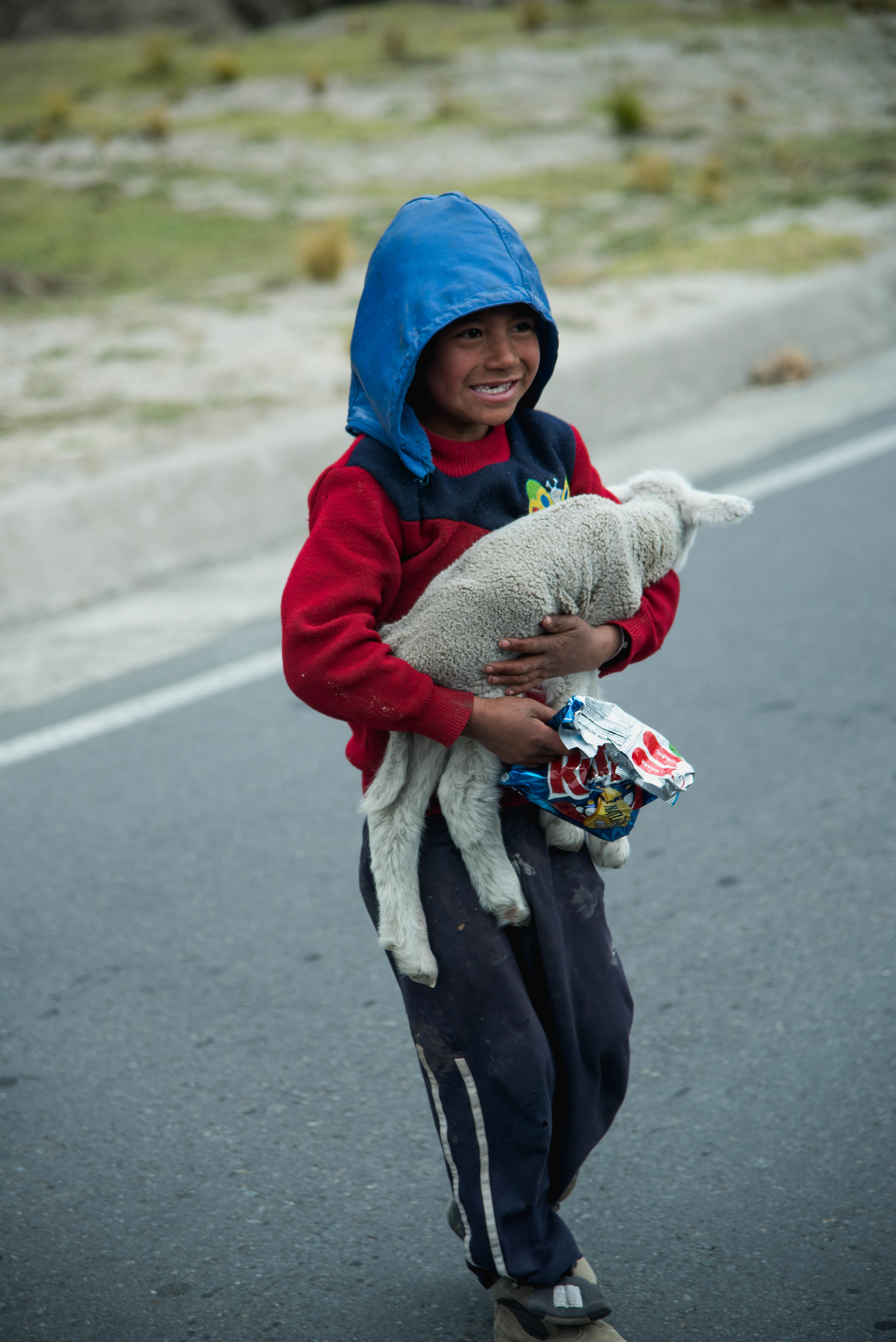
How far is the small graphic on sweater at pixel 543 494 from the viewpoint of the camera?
2.05m

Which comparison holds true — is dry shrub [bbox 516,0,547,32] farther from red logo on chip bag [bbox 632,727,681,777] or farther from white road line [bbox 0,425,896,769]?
red logo on chip bag [bbox 632,727,681,777]

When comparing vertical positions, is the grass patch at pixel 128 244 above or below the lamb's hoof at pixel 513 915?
below

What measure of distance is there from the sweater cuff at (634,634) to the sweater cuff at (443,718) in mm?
282

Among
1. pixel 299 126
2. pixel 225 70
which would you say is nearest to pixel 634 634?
pixel 299 126

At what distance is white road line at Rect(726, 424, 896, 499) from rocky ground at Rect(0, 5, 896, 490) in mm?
2423

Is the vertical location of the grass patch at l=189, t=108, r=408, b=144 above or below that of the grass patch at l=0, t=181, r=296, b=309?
above

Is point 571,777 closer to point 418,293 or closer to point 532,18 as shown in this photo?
point 418,293

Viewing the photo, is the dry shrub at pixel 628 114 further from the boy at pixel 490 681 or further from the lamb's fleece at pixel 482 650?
the lamb's fleece at pixel 482 650

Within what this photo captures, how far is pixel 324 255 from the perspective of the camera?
35.8ft

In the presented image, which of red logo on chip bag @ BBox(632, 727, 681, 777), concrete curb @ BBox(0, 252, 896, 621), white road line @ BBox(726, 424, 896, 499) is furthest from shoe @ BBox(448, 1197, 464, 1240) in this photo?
white road line @ BBox(726, 424, 896, 499)

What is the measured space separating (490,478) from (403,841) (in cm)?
57

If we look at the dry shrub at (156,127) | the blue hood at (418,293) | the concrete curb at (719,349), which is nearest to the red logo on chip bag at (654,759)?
the blue hood at (418,293)

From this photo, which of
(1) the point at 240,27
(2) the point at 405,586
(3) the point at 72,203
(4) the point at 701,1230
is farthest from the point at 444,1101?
(1) the point at 240,27

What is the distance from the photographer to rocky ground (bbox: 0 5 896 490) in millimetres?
8586
